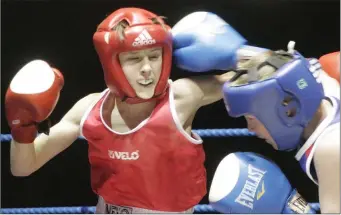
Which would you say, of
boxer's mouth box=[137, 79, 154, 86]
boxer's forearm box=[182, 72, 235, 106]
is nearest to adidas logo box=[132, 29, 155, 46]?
boxer's mouth box=[137, 79, 154, 86]

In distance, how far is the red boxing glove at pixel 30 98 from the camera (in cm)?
187

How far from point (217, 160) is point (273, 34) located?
1.88 feet

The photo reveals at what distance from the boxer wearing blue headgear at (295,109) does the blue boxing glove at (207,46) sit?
0.47 ft

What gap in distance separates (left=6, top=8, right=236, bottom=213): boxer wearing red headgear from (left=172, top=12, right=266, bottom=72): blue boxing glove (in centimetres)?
6

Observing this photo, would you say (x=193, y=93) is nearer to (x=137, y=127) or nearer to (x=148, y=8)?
(x=137, y=127)

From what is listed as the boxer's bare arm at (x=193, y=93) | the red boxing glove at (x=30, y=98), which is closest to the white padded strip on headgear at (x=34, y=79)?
the red boxing glove at (x=30, y=98)

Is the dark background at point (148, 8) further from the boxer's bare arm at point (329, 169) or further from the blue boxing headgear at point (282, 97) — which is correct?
the boxer's bare arm at point (329, 169)

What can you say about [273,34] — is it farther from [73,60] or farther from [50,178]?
[50,178]

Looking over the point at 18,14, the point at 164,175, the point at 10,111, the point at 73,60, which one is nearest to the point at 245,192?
the point at 164,175

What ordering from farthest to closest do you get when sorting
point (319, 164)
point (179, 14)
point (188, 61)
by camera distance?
point (179, 14) < point (188, 61) < point (319, 164)

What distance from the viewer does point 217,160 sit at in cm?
267

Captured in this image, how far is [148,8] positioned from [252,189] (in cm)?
109

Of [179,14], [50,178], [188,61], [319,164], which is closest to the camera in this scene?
[319,164]

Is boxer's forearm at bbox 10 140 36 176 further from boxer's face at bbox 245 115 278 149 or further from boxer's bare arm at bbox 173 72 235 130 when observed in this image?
boxer's face at bbox 245 115 278 149
